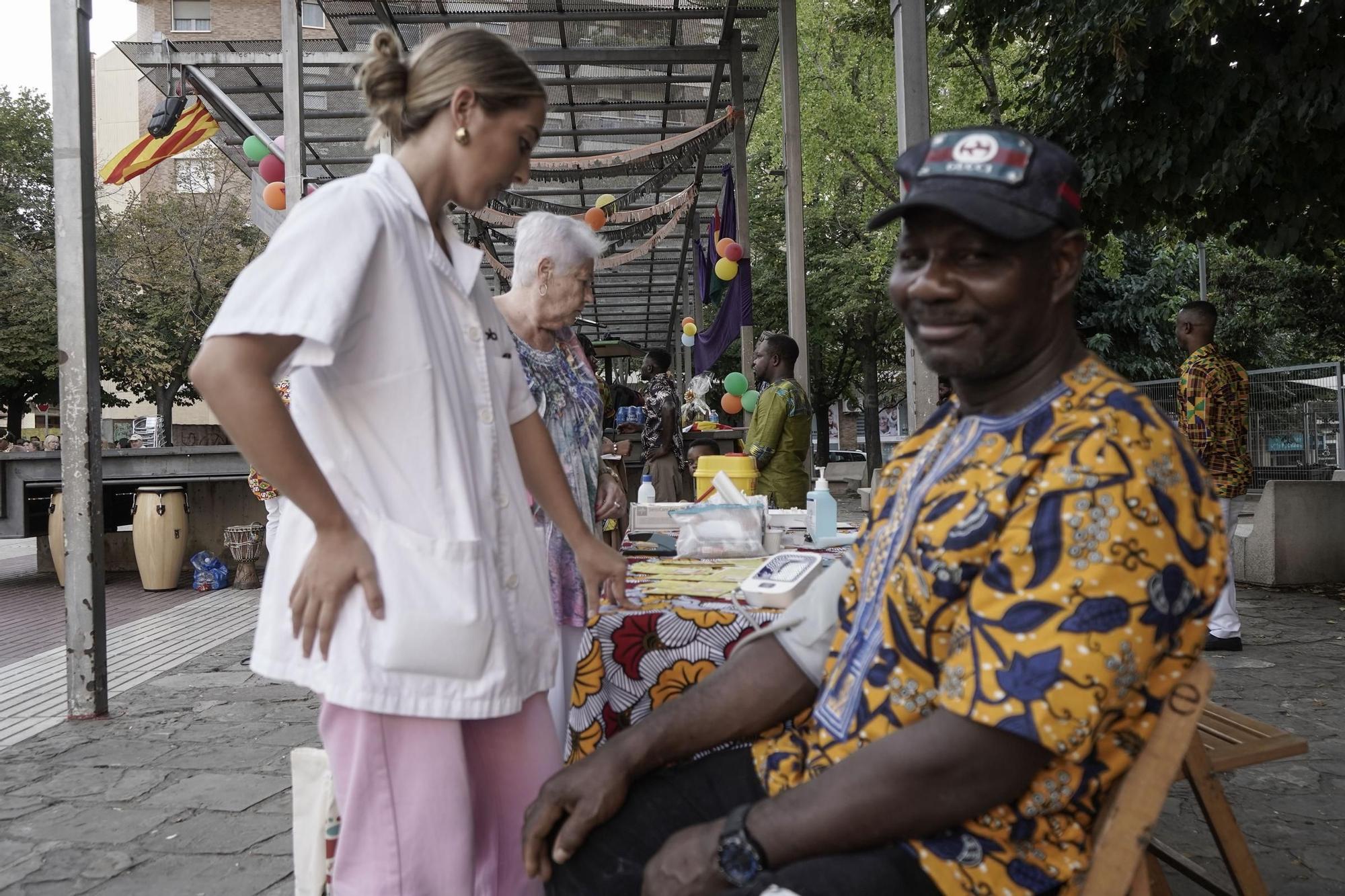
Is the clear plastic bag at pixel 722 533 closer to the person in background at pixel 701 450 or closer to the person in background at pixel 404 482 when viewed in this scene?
the person in background at pixel 404 482

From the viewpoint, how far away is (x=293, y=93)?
7.69 m

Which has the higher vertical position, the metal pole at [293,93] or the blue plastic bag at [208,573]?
the metal pole at [293,93]

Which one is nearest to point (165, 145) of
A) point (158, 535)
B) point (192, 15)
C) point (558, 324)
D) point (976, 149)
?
point (158, 535)

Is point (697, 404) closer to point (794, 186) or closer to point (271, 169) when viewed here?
point (794, 186)

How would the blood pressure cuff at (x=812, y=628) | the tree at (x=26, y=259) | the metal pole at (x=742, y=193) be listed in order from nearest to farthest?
the blood pressure cuff at (x=812, y=628) → the metal pole at (x=742, y=193) → the tree at (x=26, y=259)

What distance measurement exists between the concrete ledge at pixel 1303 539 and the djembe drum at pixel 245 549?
928 centimetres

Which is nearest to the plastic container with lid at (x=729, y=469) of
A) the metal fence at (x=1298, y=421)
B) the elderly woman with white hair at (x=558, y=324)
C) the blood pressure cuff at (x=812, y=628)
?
the elderly woman with white hair at (x=558, y=324)

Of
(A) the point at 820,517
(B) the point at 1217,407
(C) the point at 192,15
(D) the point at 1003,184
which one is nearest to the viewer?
(D) the point at 1003,184

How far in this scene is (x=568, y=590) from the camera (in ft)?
10.7

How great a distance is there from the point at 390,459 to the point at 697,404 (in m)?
12.1

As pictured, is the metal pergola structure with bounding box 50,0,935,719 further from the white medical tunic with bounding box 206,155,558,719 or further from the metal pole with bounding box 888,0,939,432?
the white medical tunic with bounding box 206,155,558,719

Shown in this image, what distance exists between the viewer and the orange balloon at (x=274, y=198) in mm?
8250

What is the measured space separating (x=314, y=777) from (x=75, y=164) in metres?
4.09

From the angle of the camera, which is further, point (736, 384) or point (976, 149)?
point (736, 384)
